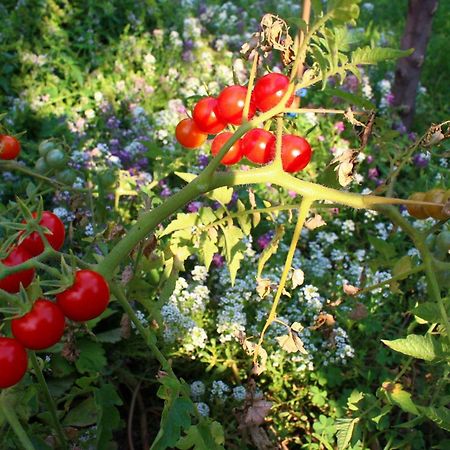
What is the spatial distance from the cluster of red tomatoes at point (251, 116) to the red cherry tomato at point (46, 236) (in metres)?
0.34

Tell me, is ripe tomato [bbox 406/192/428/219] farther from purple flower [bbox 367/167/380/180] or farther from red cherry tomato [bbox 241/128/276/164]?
purple flower [bbox 367/167/380/180]

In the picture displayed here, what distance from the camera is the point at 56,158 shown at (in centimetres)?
162

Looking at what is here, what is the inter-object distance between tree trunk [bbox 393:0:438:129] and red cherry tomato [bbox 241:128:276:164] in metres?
2.38

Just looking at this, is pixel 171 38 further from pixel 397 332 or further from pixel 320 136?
pixel 397 332

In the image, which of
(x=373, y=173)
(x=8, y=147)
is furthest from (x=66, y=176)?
(x=373, y=173)

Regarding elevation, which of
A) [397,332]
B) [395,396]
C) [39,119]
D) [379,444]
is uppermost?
[39,119]

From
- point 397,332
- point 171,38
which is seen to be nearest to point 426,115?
point 171,38

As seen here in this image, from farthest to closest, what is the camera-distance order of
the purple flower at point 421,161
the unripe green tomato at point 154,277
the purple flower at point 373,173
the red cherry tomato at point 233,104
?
the purple flower at point 421,161
the purple flower at point 373,173
the unripe green tomato at point 154,277
the red cherry tomato at point 233,104

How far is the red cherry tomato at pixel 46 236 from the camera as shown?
1.02 m

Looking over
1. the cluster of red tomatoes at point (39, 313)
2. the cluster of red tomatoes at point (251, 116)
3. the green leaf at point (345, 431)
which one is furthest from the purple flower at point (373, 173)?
the cluster of red tomatoes at point (39, 313)

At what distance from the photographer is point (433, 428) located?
1.91 meters

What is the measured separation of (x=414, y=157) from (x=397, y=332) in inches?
50.2

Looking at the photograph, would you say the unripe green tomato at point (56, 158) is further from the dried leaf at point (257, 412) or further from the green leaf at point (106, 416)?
the dried leaf at point (257, 412)

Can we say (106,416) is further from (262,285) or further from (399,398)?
(399,398)
